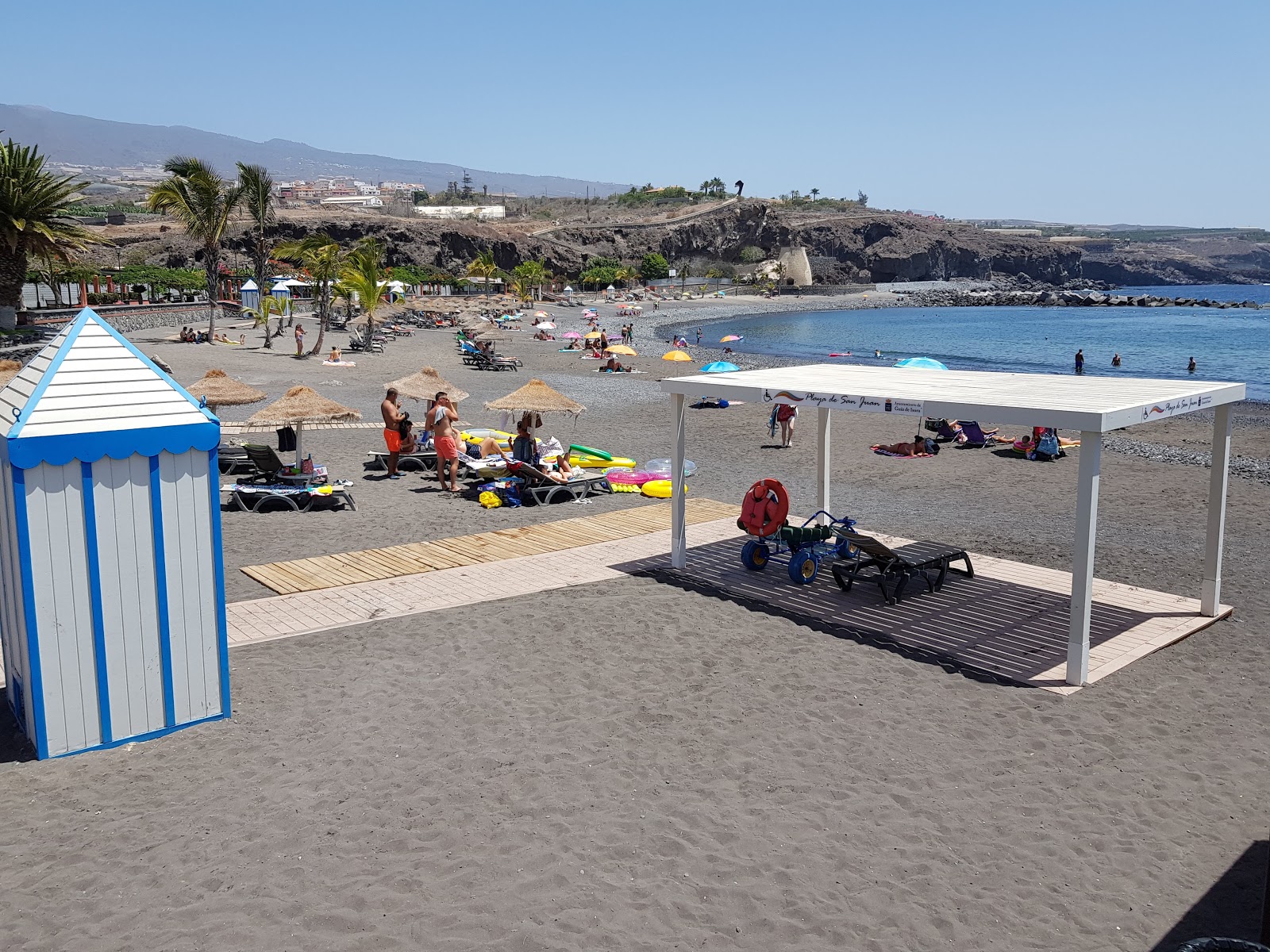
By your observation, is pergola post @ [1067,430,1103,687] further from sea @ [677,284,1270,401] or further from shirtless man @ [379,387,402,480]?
sea @ [677,284,1270,401]

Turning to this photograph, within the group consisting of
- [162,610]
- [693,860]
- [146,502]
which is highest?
[146,502]

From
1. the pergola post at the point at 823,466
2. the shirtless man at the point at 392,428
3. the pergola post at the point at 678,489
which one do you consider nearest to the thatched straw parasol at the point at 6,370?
the shirtless man at the point at 392,428

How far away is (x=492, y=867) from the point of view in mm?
5230

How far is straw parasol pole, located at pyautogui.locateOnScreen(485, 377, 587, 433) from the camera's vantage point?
50.4 feet

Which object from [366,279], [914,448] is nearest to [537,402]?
[914,448]

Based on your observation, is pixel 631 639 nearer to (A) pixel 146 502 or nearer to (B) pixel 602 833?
(B) pixel 602 833

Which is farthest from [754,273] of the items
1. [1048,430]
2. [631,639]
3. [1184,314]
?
[631,639]

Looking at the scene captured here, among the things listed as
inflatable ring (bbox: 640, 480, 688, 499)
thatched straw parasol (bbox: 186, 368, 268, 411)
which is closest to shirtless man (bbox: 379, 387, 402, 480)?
thatched straw parasol (bbox: 186, 368, 268, 411)

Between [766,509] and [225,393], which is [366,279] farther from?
[766,509]

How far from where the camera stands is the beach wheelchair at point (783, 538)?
1023cm

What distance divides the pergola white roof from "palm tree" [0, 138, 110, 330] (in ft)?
63.4

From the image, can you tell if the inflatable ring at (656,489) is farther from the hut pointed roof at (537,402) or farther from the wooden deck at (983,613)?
the wooden deck at (983,613)

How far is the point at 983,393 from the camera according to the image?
29.5 feet

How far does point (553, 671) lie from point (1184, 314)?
112732 millimetres
